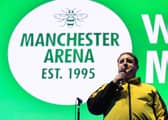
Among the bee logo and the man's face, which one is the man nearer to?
the man's face

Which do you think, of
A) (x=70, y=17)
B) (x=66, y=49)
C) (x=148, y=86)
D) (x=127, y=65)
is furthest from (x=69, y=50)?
(x=148, y=86)

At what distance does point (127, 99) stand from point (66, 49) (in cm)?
36

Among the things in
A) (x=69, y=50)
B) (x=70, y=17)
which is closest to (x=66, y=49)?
(x=69, y=50)

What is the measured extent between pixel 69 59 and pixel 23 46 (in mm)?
216

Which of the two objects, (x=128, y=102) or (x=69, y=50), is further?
(x=69, y=50)

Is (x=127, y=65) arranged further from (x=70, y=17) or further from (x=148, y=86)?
(x=70, y=17)

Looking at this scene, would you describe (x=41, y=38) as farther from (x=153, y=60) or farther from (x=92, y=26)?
(x=153, y=60)

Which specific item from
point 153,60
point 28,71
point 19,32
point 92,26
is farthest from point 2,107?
point 153,60

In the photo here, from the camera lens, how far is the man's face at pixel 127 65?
2.28 m

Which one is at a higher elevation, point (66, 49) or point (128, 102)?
point (66, 49)

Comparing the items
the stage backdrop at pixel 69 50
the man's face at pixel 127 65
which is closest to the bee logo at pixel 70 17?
the stage backdrop at pixel 69 50

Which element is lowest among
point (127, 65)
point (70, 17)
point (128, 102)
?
point (128, 102)

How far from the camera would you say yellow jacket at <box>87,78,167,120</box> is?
221 cm

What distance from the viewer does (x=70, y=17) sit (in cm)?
241
